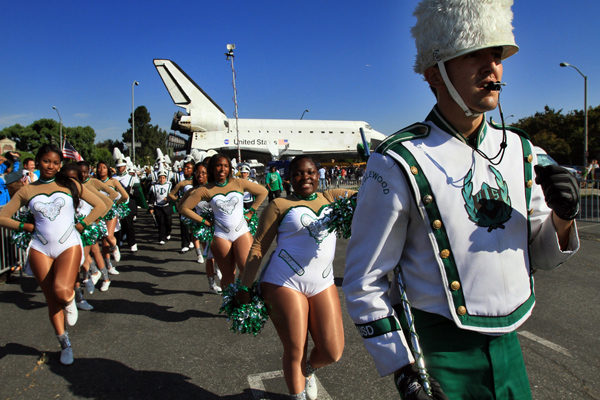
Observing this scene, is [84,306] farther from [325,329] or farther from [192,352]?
[325,329]

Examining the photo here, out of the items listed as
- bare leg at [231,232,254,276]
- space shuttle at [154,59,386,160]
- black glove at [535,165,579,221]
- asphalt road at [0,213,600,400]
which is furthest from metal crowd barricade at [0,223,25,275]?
space shuttle at [154,59,386,160]

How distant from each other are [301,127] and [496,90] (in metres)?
49.9

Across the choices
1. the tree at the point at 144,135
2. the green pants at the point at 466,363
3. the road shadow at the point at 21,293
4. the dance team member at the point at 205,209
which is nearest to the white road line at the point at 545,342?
the green pants at the point at 466,363

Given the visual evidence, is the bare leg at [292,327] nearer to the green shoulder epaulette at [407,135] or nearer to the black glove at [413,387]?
the black glove at [413,387]

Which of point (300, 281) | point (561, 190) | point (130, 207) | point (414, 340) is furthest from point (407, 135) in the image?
point (130, 207)

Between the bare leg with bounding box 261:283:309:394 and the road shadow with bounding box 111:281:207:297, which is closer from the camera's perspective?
the bare leg with bounding box 261:283:309:394

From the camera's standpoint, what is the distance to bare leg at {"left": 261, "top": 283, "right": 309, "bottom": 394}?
2.94 m

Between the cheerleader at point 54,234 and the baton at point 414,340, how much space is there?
3.81m

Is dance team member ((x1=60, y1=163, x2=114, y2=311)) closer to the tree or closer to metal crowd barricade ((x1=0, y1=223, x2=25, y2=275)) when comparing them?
metal crowd barricade ((x1=0, y1=223, x2=25, y2=275))

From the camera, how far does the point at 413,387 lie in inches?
53.8

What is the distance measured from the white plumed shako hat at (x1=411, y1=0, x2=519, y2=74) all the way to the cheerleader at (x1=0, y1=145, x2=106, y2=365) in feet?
13.7

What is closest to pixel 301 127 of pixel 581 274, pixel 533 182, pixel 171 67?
pixel 171 67

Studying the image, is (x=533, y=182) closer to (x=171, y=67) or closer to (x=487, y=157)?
(x=487, y=157)

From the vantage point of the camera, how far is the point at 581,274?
6738 mm
